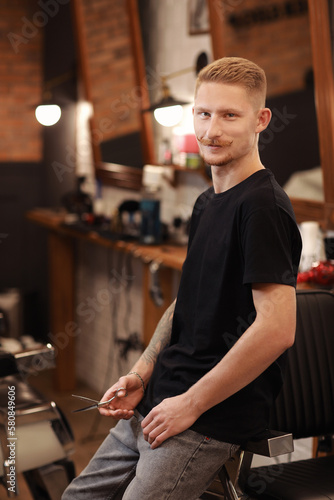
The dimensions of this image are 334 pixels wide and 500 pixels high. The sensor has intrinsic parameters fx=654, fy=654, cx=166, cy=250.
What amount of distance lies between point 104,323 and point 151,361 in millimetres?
3189

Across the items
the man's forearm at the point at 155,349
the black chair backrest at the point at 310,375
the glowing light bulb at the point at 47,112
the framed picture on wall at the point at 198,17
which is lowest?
the black chair backrest at the point at 310,375

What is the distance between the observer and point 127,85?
4.30 m

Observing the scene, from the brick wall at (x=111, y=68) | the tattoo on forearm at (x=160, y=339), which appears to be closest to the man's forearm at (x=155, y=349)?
the tattoo on forearm at (x=160, y=339)

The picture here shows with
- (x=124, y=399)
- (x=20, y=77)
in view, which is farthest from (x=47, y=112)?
(x=124, y=399)

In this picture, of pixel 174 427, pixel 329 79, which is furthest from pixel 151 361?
pixel 329 79

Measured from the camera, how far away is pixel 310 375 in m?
1.96

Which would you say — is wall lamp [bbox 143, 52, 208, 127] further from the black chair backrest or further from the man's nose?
the man's nose

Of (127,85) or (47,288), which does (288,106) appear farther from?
(47,288)

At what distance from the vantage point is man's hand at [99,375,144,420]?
1.64m

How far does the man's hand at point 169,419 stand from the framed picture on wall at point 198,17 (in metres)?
2.55

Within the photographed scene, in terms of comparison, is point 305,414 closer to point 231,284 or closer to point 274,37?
point 231,284

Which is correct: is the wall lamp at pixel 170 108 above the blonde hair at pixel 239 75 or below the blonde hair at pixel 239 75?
above

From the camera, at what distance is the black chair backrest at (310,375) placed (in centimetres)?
190

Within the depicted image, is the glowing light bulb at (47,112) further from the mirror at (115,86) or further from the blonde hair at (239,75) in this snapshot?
the blonde hair at (239,75)
